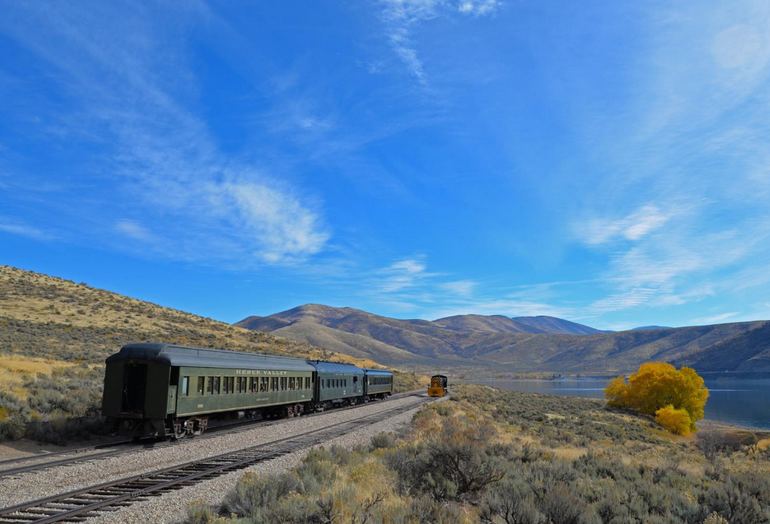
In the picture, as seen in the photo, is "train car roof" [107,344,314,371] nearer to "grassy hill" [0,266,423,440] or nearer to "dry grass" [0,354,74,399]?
"grassy hill" [0,266,423,440]

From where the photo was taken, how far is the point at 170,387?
55.4 feet

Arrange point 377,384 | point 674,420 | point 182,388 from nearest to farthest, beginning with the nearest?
1. point 182,388
2. point 377,384
3. point 674,420

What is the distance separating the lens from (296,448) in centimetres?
1641

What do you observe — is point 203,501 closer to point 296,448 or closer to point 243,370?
point 296,448

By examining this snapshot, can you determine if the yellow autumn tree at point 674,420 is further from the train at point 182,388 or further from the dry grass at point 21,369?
the dry grass at point 21,369

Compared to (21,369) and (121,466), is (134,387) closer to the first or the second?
(121,466)

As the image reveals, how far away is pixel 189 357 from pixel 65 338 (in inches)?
1196

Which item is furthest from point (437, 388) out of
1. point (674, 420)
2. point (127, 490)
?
point (127, 490)

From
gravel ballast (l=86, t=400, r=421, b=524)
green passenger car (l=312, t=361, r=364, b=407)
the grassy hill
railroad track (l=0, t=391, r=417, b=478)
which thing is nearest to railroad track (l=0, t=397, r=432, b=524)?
gravel ballast (l=86, t=400, r=421, b=524)

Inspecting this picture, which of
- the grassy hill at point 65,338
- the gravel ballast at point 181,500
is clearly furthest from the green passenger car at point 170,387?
the gravel ballast at point 181,500

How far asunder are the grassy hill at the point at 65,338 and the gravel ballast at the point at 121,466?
457 centimetres

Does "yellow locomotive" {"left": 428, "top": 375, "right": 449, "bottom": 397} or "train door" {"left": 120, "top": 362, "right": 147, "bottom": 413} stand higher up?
"train door" {"left": 120, "top": 362, "right": 147, "bottom": 413}

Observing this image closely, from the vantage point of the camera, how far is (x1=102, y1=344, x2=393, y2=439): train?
Result: 664 inches

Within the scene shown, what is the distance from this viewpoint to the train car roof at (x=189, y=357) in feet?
56.7
